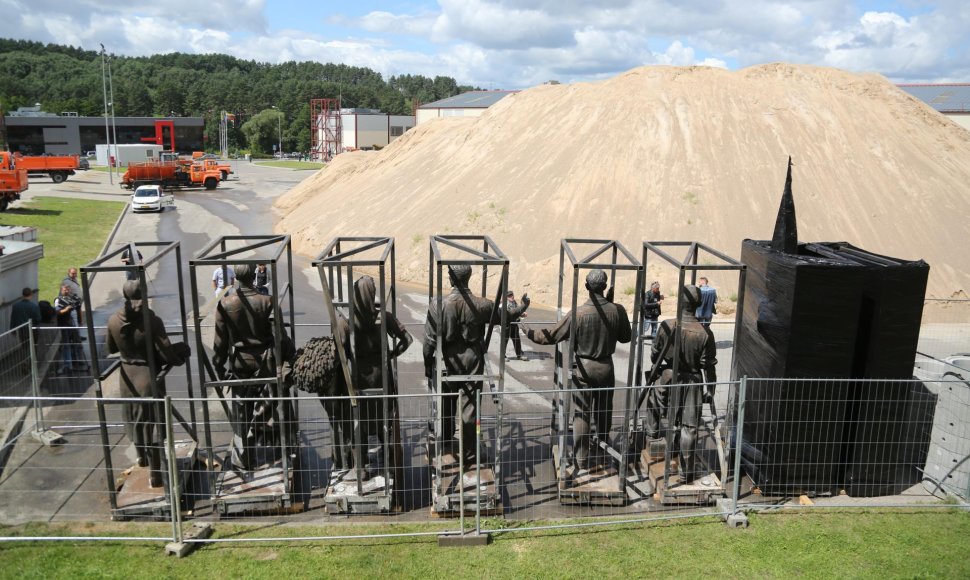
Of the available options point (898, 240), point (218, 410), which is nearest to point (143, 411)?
point (218, 410)

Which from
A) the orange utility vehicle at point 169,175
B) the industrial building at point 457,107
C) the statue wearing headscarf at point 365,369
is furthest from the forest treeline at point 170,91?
the statue wearing headscarf at point 365,369

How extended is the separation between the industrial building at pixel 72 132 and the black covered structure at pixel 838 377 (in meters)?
82.4

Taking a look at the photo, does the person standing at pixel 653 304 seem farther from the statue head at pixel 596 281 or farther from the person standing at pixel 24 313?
the person standing at pixel 24 313

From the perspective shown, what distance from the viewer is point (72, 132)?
78062 mm

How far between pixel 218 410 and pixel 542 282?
11128 millimetres

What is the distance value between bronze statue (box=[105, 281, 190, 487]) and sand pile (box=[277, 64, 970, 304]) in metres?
13.1

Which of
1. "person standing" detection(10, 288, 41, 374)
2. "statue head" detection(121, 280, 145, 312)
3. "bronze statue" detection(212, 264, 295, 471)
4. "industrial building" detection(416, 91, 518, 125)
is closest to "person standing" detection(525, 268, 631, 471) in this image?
"bronze statue" detection(212, 264, 295, 471)

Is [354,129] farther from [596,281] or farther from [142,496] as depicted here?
[142,496]

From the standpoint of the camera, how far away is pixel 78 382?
11.7 metres

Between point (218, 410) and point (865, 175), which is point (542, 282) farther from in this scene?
point (865, 175)

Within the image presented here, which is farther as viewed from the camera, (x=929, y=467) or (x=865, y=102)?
(x=865, y=102)

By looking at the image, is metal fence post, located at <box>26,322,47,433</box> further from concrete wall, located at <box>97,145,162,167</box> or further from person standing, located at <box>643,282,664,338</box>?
concrete wall, located at <box>97,145,162,167</box>

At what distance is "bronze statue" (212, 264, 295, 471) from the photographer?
25.6 feet

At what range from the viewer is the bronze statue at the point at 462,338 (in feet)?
25.5
